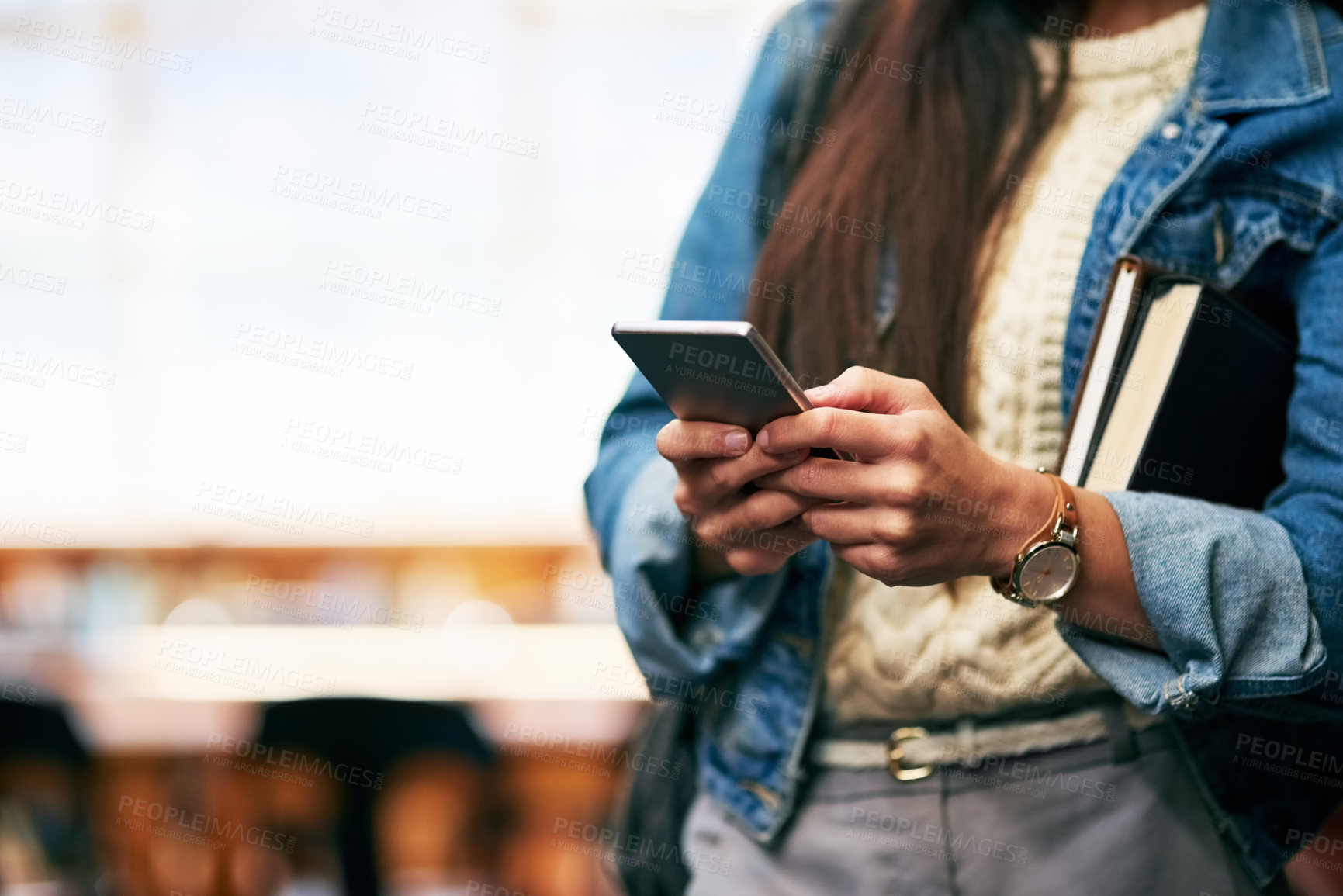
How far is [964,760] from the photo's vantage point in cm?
81

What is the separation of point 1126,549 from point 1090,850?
0.25 metres

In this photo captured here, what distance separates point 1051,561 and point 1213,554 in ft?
0.40

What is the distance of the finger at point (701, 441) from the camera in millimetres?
665

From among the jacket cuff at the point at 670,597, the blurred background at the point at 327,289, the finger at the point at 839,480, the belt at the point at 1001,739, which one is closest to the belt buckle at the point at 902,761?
the belt at the point at 1001,739

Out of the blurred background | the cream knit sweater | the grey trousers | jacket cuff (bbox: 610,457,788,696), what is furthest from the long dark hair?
the blurred background

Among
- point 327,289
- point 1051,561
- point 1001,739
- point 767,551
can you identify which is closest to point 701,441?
point 767,551

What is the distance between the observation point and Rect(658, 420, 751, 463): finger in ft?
2.18

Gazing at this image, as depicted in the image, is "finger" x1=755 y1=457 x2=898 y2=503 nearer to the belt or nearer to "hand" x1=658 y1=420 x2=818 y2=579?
"hand" x1=658 y1=420 x2=818 y2=579

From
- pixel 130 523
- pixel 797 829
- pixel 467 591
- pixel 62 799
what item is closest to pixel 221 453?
pixel 130 523

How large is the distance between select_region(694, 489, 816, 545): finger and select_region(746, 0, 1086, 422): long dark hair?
217 mm

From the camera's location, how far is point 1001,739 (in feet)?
2.64

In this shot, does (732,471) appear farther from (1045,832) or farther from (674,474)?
(1045,832)

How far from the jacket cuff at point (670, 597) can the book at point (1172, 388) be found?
0.28 metres

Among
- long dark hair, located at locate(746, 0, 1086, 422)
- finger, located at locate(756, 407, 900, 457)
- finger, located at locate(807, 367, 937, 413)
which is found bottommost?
finger, located at locate(756, 407, 900, 457)
